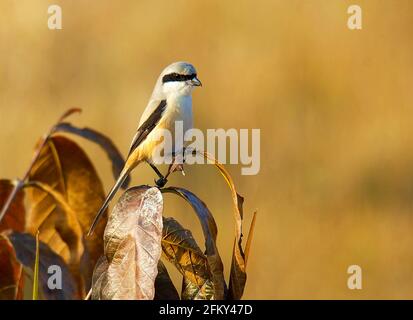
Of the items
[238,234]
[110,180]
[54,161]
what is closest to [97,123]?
[110,180]

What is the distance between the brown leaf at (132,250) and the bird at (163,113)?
0.73 metres

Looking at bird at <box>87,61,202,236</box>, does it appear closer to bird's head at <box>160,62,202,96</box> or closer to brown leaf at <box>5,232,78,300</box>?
bird's head at <box>160,62,202,96</box>

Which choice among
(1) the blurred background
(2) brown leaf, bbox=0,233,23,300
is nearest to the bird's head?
(2) brown leaf, bbox=0,233,23,300

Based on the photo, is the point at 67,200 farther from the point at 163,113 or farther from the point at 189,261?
the point at 189,261

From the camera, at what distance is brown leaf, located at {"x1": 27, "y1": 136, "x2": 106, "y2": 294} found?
2287 millimetres

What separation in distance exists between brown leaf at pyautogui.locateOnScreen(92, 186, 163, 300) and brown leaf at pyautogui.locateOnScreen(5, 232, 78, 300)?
1.26 ft

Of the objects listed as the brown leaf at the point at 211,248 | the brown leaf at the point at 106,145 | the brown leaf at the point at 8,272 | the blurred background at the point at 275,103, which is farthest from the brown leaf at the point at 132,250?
the blurred background at the point at 275,103

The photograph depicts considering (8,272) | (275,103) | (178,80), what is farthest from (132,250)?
(275,103)

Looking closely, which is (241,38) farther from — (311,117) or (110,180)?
(110,180)

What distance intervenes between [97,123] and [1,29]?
4.21 ft

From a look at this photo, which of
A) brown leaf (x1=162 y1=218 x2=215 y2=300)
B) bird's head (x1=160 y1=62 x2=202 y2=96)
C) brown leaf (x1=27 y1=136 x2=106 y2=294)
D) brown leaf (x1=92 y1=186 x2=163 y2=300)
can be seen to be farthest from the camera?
bird's head (x1=160 y1=62 x2=202 y2=96)

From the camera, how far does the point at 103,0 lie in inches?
278

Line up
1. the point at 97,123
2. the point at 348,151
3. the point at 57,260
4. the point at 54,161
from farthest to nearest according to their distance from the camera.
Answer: the point at 348,151 < the point at 97,123 < the point at 54,161 < the point at 57,260

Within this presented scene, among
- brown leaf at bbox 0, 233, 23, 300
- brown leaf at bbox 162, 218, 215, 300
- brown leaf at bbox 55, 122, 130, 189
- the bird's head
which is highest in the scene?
the bird's head
